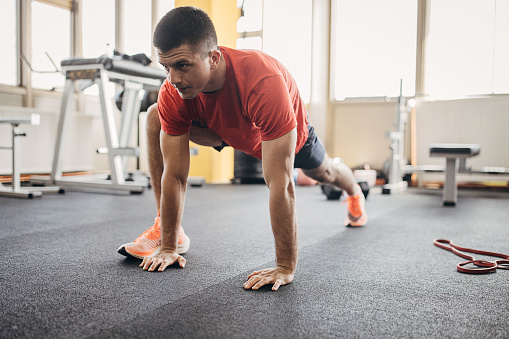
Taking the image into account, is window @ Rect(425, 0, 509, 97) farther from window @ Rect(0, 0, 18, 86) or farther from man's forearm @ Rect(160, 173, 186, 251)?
window @ Rect(0, 0, 18, 86)

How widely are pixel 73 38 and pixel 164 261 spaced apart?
4672 millimetres

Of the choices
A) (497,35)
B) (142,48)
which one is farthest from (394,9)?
(142,48)

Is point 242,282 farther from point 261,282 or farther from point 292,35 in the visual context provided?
point 292,35

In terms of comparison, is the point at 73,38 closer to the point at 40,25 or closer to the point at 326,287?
the point at 40,25

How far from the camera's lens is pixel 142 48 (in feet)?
18.8

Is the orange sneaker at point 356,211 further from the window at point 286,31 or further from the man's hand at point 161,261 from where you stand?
the window at point 286,31

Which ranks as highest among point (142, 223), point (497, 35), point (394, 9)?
point (394, 9)

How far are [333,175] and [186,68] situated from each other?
1.02 m

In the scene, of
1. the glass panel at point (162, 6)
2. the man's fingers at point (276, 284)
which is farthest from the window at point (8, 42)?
the man's fingers at point (276, 284)

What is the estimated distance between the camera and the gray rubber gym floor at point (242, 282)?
36.6 inches

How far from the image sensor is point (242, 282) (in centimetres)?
127

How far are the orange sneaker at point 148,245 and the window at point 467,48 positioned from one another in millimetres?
3946

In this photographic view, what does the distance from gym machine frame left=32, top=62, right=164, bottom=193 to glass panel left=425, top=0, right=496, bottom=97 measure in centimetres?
292

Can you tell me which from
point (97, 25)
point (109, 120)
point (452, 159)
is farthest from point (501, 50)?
point (97, 25)
